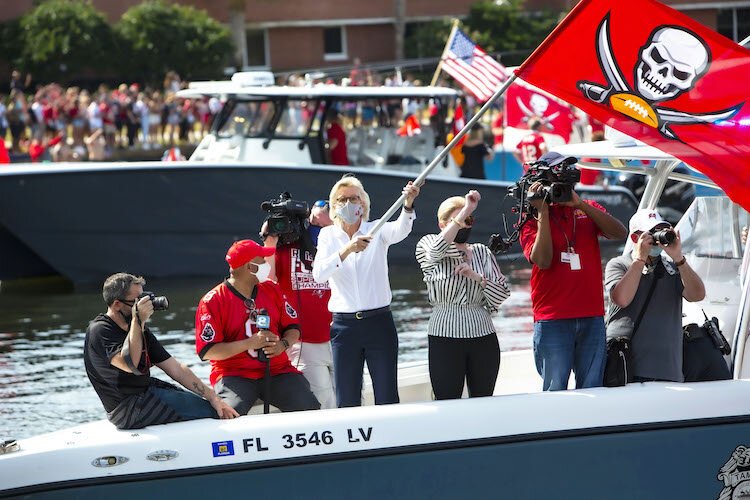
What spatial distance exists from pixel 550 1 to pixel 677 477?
4637 cm

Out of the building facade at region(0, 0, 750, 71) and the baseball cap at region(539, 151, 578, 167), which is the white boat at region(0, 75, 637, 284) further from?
the building facade at region(0, 0, 750, 71)

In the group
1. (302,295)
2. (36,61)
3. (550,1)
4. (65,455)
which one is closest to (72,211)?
(302,295)

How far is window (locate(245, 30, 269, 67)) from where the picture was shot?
164 feet

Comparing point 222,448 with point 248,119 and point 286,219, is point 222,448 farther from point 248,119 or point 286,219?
point 248,119

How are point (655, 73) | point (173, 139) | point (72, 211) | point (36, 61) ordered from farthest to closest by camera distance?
point (36, 61)
point (173, 139)
point (72, 211)
point (655, 73)

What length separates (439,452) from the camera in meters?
6.04

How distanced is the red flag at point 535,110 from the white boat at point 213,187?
1235mm

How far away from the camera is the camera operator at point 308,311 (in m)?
7.48

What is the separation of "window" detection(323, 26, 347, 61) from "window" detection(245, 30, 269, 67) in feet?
8.13

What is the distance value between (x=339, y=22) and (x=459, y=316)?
44745 millimetres

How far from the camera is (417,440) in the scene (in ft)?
19.8

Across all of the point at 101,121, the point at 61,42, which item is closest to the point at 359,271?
the point at 101,121

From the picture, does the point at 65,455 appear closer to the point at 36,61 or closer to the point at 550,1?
the point at 36,61

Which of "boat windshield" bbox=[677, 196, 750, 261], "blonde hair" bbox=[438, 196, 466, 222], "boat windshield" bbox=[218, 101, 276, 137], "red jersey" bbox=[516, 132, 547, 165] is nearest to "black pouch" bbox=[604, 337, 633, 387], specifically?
"blonde hair" bbox=[438, 196, 466, 222]
